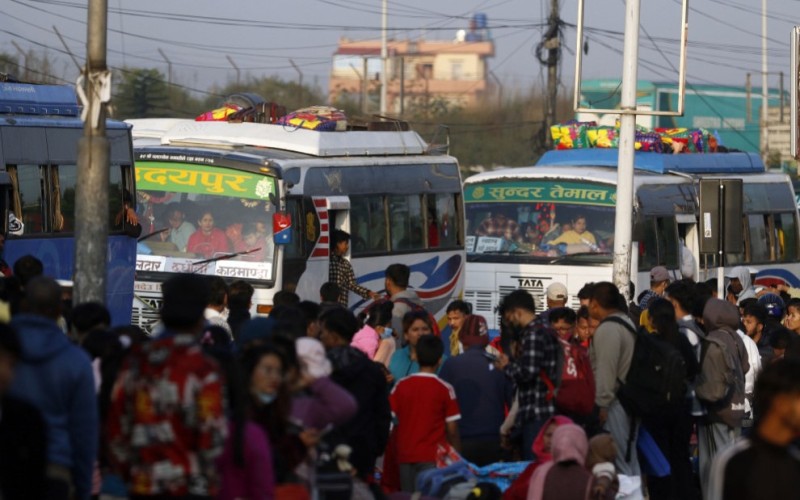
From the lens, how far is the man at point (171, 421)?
5.56 metres

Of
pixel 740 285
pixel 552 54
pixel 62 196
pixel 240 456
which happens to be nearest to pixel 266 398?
pixel 240 456

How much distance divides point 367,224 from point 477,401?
968 cm

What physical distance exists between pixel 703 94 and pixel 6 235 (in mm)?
98900

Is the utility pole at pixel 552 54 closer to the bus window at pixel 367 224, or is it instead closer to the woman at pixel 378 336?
the bus window at pixel 367 224

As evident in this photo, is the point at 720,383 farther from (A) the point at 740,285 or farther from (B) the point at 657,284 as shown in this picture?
(A) the point at 740,285

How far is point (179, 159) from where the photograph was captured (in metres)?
18.2

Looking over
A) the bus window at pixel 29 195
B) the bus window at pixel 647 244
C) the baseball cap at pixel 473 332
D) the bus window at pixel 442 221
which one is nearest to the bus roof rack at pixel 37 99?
the bus window at pixel 29 195

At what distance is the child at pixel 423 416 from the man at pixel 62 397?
3278 mm

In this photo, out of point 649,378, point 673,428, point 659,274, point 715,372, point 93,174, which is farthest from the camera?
point 659,274

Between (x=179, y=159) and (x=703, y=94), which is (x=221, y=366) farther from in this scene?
(x=703, y=94)

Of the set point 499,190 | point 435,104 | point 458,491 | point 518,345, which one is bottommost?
point 458,491

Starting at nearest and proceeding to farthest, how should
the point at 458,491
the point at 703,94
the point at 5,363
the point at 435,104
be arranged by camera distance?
the point at 5,363 → the point at 458,491 → the point at 435,104 → the point at 703,94

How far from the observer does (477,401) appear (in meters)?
10.3

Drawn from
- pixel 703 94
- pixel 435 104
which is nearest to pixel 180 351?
pixel 435 104
